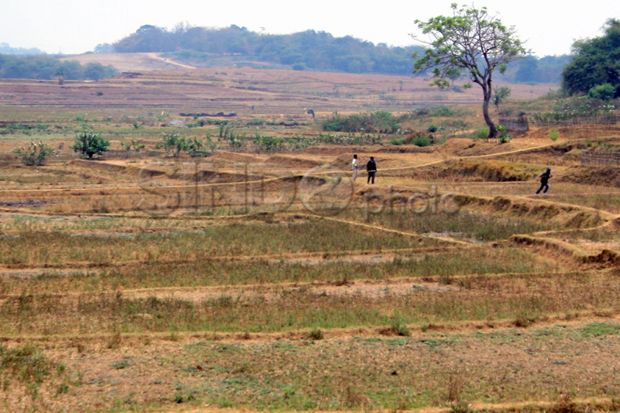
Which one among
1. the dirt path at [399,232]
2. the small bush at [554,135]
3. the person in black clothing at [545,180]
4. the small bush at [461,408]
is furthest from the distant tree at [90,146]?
the small bush at [461,408]

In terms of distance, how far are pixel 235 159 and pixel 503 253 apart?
85.8ft

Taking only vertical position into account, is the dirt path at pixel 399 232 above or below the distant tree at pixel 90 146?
above

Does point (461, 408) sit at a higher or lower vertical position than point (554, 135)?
higher

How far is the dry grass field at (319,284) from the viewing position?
12.0 metres

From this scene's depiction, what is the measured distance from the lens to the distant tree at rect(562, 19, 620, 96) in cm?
5978

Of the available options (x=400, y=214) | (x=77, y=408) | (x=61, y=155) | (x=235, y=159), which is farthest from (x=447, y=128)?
(x=77, y=408)

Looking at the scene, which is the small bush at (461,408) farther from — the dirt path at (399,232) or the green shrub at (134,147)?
the green shrub at (134,147)

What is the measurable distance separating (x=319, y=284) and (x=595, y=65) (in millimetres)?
47206

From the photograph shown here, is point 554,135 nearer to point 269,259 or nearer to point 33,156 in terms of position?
point 269,259

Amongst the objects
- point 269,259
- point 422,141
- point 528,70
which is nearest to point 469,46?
point 422,141

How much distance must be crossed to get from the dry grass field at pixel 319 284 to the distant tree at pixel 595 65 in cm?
1907

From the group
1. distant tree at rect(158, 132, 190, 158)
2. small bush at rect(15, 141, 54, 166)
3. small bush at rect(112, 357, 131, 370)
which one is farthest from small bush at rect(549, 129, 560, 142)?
small bush at rect(112, 357, 131, 370)

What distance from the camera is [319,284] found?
59.8 ft

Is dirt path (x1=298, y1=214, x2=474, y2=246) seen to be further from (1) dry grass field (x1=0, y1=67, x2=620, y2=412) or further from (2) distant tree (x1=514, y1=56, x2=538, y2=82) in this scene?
(2) distant tree (x1=514, y1=56, x2=538, y2=82)
